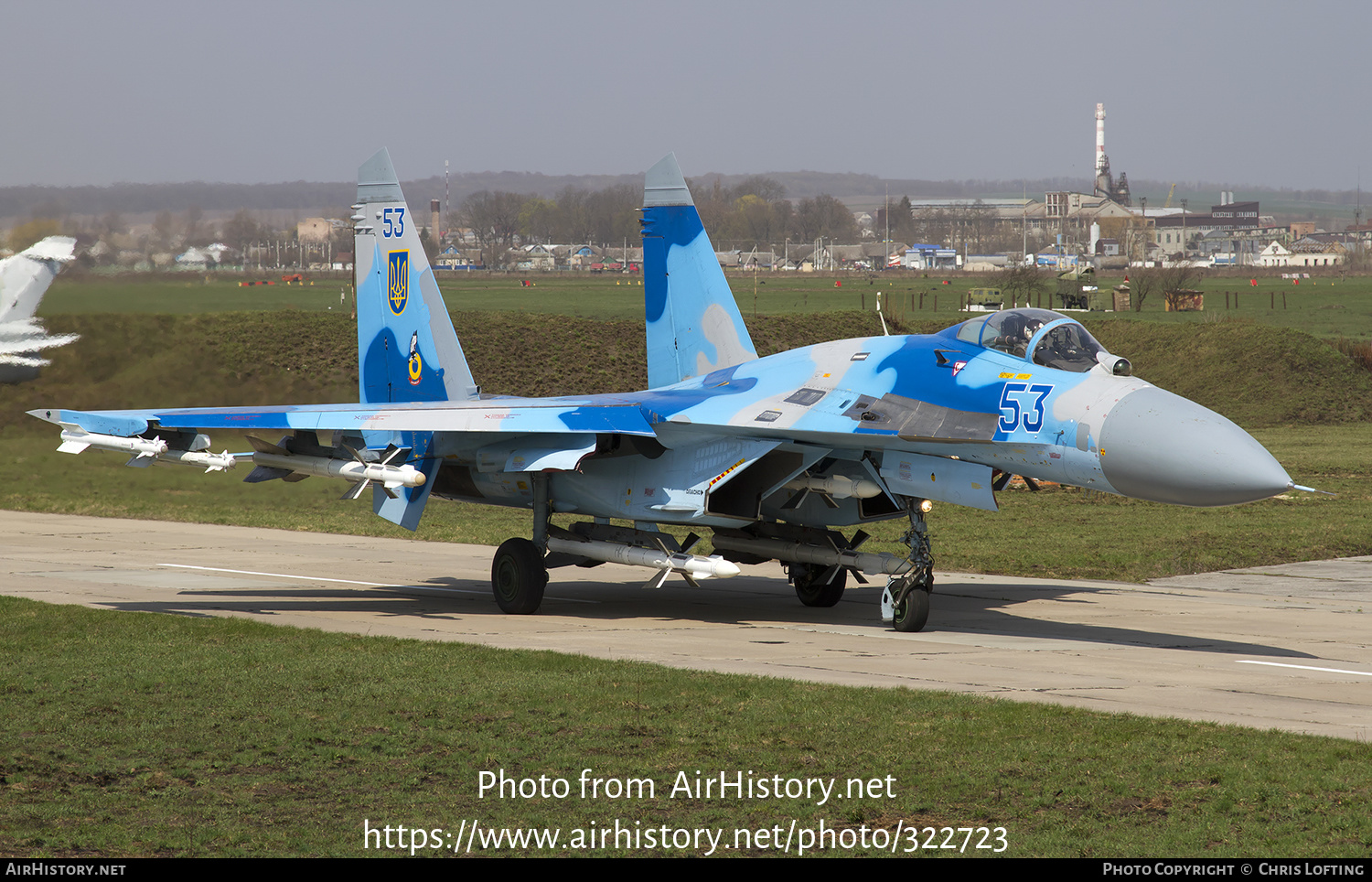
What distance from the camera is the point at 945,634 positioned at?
553 inches

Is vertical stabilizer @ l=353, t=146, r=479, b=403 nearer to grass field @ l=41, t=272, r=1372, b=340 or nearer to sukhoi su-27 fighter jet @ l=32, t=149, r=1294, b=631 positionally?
sukhoi su-27 fighter jet @ l=32, t=149, r=1294, b=631

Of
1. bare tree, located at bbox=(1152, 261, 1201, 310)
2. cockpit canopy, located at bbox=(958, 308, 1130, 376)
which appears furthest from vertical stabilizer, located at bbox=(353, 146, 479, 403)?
bare tree, located at bbox=(1152, 261, 1201, 310)

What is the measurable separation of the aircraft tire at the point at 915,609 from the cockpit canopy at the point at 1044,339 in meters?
2.68

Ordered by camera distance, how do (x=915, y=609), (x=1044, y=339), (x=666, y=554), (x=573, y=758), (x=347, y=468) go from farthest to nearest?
(x=347, y=468) < (x=666, y=554) < (x=915, y=609) < (x=1044, y=339) < (x=573, y=758)

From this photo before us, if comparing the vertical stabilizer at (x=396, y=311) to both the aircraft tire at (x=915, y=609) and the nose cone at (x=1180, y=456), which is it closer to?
the aircraft tire at (x=915, y=609)

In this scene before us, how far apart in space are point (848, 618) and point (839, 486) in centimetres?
191

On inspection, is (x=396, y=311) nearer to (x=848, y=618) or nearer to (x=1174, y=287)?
(x=848, y=618)

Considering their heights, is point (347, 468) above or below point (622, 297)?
below

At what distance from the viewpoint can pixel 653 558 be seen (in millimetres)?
14984

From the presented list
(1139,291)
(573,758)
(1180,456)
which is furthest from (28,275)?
(1139,291)

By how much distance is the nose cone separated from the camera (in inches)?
439

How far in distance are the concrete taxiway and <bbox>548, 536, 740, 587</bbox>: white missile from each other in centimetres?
67

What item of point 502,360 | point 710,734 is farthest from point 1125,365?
point 502,360
